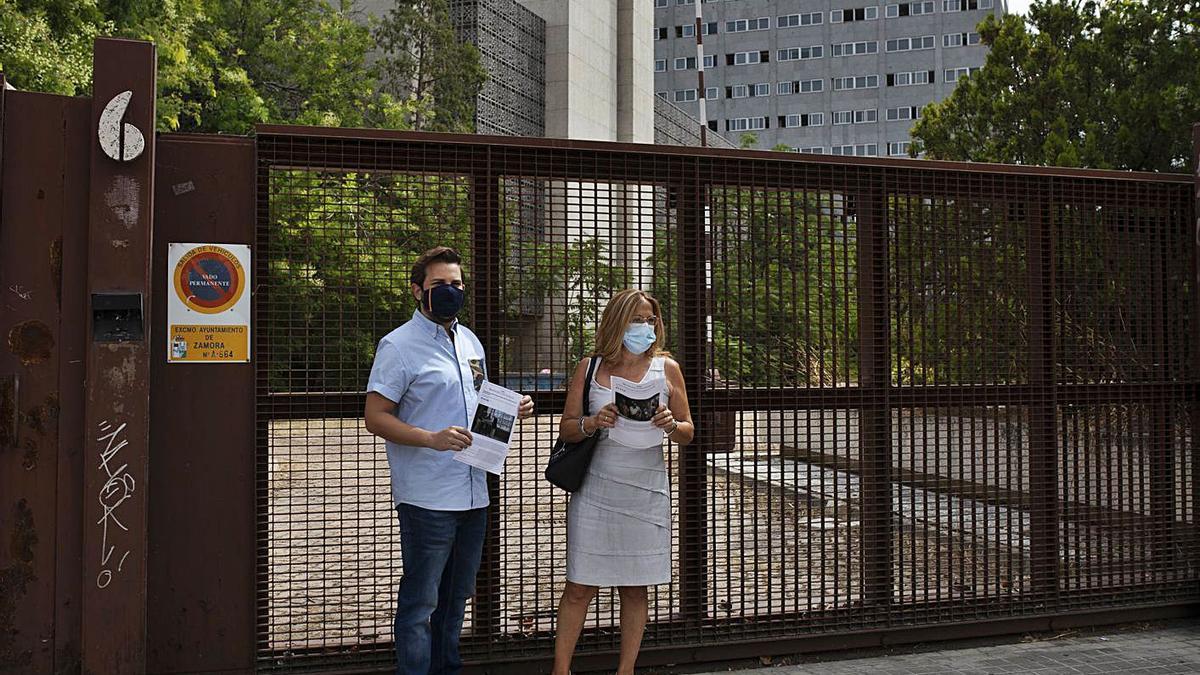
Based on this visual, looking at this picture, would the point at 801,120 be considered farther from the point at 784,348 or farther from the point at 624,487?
the point at 624,487

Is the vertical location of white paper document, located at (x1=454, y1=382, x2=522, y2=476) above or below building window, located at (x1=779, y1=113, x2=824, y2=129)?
below

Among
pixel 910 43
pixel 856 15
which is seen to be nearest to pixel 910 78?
pixel 910 43

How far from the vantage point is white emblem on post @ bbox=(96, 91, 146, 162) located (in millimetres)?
4781

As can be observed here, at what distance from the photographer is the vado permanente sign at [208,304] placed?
16.5 feet

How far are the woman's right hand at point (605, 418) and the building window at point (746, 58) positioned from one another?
3697 inches

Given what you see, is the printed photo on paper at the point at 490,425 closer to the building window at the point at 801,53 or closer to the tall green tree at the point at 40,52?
the tall green tree at the point at 40,52

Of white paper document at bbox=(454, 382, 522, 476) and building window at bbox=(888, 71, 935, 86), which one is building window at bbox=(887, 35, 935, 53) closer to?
building window at bbox=(888, 71, 935, 86)

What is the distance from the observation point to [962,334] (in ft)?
21.2

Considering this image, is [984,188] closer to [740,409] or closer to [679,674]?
[740,409]

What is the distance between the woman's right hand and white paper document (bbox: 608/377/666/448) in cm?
6

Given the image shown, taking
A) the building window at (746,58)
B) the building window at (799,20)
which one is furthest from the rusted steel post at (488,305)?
the building window at (799,20)

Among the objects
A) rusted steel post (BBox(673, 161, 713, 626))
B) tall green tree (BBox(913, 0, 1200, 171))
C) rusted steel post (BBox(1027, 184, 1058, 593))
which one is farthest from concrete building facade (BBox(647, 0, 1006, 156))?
rusted steel post (BBox(673, 161, 713, 626))

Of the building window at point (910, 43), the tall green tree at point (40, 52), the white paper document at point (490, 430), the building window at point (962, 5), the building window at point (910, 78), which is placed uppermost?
→ the building window at point (962, 5)

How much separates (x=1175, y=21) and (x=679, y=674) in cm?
1460
